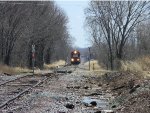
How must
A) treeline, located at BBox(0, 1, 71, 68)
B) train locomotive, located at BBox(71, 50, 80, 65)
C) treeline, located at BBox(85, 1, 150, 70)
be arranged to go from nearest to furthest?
treeline, located at BBox(0, 1, 71, 68) < treeline, located at BBox(85, 1, 150, 70) < train locomotive, located at BBox(71, 50, 80, 65)

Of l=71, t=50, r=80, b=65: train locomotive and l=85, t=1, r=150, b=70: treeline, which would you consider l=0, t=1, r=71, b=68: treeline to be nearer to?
l=85, t=1, r=150, b=70: treeline

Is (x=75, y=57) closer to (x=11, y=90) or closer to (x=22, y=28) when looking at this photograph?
(x=22, y=28)

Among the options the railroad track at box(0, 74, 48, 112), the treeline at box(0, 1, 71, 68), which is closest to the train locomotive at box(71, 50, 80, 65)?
the treeline at box(0, 1, 71, 68)

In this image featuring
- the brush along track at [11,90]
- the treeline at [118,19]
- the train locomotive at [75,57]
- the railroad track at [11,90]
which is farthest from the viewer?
the train locomotive at [75,57]

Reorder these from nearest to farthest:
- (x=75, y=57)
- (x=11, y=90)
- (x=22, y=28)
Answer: (x=11, y=90)
(x=22, y=28)
(x=75, y=57)

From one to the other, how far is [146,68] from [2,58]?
30061mm

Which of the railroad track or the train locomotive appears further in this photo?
the train locomotive

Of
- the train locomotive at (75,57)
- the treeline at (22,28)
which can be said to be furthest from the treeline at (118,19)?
the train locomotive at (75,57)

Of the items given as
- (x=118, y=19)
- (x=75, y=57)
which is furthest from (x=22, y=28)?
(x=75, y=57)

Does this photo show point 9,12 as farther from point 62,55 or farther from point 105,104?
point 62,55

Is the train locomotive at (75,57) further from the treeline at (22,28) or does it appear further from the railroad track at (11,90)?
the railroad track at (11,90)

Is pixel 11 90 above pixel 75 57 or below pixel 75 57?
below

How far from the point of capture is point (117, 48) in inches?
2756

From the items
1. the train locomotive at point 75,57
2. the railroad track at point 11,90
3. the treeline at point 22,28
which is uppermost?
the treeline at point 22,28
